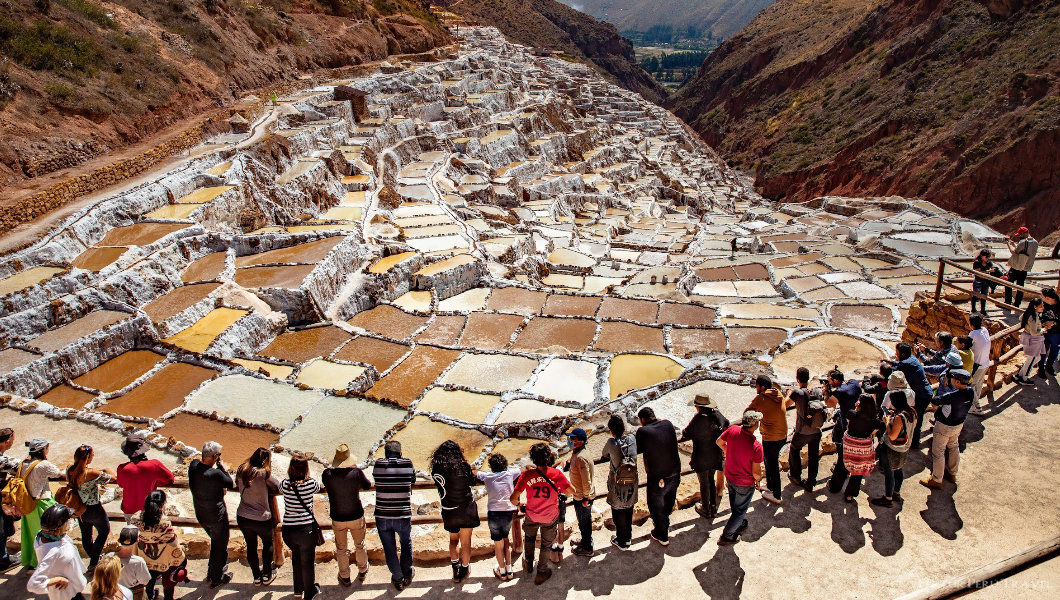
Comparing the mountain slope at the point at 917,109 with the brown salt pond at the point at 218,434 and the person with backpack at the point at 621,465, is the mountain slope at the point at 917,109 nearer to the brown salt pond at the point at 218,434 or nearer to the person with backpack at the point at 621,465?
the person with backpack at the point at 621,465

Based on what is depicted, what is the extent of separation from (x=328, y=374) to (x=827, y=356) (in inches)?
423

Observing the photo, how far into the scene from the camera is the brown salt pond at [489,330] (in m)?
15.2

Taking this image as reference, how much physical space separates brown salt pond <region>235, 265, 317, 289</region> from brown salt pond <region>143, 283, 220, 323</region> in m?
1.07

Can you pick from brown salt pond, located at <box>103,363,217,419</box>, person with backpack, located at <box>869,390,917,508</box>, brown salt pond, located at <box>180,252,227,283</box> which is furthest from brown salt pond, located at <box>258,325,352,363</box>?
person with backpack, located at <box>869,390,917,508</box>

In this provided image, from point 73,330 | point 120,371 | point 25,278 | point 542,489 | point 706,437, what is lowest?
point 120,371

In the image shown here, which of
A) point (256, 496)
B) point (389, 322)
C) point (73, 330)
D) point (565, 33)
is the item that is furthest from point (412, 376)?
point (565, 33)

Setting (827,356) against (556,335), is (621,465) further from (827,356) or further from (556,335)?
(556,335)

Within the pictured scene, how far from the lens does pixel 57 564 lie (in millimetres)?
4898

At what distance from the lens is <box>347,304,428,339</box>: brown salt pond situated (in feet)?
53.1

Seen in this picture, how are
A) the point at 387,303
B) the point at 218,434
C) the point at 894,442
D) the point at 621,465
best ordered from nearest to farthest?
the point at 621,465 → the point at 894,442 → the point at 218,434 → the point at 387,303

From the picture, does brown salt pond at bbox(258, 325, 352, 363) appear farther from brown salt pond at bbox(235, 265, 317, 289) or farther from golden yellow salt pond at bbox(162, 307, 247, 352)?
brown salt pond at bbox(235, 265, 317, 289)

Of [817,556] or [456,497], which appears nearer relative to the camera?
[456,497]

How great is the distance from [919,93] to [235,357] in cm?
5469

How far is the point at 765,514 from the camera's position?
646 centimetres
